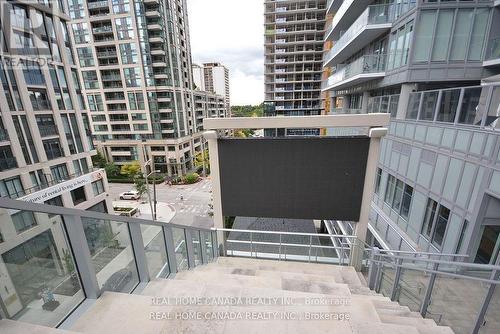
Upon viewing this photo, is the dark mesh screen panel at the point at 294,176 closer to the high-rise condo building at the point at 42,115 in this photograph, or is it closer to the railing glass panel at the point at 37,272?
the railing glass panel at the point at 37,272

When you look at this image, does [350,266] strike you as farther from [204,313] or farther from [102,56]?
[102,56]

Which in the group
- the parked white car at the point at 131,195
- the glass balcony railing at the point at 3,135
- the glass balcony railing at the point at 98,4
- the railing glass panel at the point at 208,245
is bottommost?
the parked white car at the point at 131,195

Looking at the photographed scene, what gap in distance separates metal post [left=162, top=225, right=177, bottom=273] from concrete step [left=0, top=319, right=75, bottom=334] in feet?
7.92

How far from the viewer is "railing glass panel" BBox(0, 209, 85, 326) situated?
192cm

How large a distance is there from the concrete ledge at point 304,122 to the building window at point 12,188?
44.9 ft

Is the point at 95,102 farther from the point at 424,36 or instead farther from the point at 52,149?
the point at 424,36

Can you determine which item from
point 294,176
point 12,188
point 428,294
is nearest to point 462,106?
point 294,176

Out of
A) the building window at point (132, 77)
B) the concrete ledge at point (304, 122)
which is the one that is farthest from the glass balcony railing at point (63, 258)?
the building window at point (132, 77)

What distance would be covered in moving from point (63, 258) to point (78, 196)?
17.8 meters

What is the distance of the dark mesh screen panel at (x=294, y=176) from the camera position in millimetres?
6668

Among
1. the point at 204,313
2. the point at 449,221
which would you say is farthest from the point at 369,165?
the point at 204,313

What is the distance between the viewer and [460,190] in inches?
273

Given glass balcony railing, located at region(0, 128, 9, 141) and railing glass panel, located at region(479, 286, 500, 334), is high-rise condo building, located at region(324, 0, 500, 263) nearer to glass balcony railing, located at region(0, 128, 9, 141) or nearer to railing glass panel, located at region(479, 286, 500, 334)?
railing glass panel, located at region(479, 286, 500, 334)

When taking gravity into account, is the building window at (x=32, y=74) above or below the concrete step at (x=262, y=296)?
above
